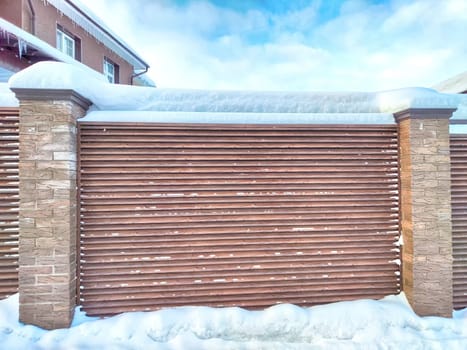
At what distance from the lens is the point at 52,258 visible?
Answer: 8.74ft

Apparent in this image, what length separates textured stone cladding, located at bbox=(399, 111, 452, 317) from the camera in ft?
9.81

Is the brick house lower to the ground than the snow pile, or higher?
higher

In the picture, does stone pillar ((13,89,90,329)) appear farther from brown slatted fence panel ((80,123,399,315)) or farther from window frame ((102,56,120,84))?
window frame ((102,56,120,84))

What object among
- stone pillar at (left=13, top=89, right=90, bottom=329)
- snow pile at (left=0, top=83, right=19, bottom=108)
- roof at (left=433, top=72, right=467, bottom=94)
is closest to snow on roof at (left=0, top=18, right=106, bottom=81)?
snow pile at (left=0, top=83, right=19, bottom=108)

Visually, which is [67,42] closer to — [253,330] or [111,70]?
[111,70]

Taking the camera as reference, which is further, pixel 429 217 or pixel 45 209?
pixel 429 217

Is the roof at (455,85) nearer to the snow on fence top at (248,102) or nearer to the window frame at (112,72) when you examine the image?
the snow on fence top at (248,102)

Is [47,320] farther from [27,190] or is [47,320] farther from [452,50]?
[452,50]

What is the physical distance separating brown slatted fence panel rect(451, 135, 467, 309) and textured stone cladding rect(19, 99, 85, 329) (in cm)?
440

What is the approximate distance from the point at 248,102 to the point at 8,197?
290 centimetres

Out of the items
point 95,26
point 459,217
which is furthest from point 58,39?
point 459,217

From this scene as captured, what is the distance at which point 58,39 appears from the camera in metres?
8.27

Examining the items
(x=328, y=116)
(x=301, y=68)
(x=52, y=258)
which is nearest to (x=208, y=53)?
(x=301, y=68)

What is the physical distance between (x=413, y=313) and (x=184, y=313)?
253cm
